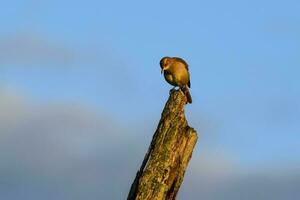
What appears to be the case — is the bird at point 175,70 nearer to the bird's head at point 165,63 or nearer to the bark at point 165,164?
the bird's head at point 165,63

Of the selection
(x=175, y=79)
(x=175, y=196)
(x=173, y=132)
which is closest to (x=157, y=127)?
(x=173, y=132)

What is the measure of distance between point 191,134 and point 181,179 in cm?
67

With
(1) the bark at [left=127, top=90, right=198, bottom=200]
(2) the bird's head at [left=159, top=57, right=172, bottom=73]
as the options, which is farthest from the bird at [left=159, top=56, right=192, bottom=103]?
(1) the bark at [left=127, top=90, right=198, bottom=200]

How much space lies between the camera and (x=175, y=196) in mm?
12125

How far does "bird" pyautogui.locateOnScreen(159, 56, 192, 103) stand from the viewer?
28.7 meters

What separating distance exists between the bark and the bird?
15938mm

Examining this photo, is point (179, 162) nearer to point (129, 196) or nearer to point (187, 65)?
point (129, 196)

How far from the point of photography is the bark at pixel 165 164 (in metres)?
12.0

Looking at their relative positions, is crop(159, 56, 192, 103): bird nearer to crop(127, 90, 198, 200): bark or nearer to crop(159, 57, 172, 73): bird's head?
crop(159, 57, 172, 73): bird's head

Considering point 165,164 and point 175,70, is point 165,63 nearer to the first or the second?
point 175,70

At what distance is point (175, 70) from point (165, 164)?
17.2 metres

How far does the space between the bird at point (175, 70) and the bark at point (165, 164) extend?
1594 cm

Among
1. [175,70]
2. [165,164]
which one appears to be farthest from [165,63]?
[165,164]

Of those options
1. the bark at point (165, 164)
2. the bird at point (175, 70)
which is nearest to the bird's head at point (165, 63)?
the bird at point (175, 70)
